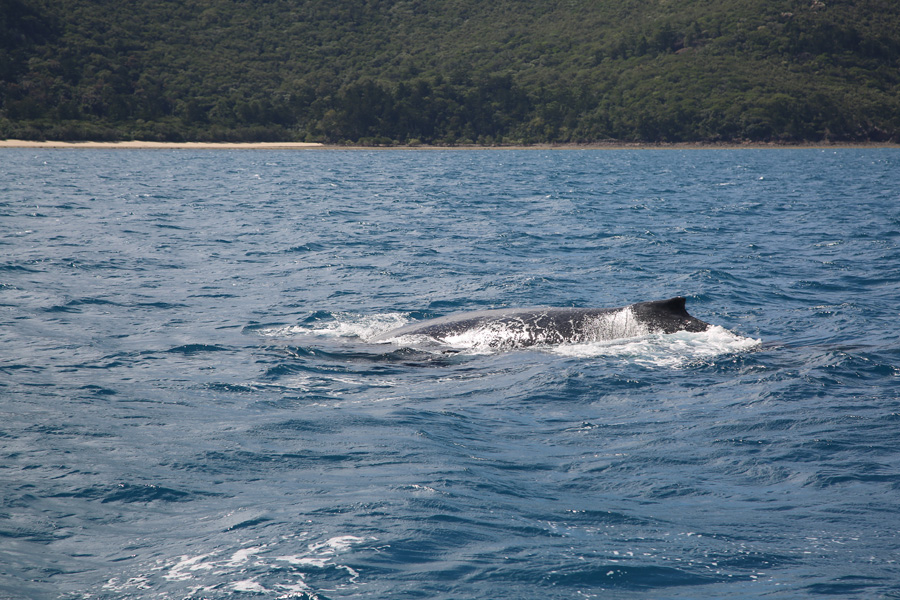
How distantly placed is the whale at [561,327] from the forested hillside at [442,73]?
10626cm

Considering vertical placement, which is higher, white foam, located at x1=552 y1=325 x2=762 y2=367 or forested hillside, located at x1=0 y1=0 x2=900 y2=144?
forested hillside, located at x1=0 y1=0 x2=900 y2=144

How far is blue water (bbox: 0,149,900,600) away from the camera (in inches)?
216

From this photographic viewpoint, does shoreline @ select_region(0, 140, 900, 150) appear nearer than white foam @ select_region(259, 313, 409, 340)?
No

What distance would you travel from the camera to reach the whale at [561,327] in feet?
39.1

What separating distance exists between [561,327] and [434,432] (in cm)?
433

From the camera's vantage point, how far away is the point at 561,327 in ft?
39.9

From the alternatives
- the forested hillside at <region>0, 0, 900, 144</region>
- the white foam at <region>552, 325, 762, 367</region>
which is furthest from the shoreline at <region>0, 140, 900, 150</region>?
the white foam at <region>552, 325, 762, 367</region>

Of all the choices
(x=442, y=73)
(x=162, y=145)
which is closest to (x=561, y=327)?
(x=162, y=145)

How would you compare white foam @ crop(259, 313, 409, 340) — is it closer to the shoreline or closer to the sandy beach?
the sandy beach

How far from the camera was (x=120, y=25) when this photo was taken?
14638cm

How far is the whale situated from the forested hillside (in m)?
106

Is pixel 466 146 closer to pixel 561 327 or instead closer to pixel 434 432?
pixel 561 327

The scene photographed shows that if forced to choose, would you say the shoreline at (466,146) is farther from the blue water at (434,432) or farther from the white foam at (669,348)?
the white foam at (669,348)

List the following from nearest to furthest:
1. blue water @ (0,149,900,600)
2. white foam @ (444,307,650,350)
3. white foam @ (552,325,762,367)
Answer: blue water @ (0,149,900,600) → white foam @ (552,325,762,367) → white foam @ (444,307,650,350)
